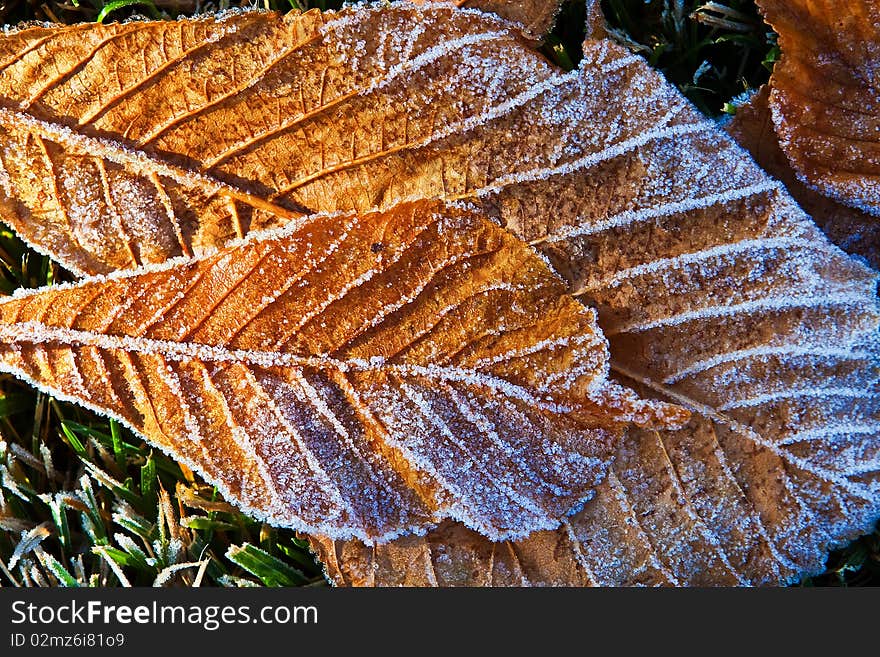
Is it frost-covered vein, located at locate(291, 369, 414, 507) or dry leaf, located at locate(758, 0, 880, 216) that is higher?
dry leaf, located at locate(758, 0, 880, 216)

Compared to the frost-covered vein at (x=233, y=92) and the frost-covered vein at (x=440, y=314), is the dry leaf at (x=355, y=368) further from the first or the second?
the frost-covered vein at (x=233, y=92)

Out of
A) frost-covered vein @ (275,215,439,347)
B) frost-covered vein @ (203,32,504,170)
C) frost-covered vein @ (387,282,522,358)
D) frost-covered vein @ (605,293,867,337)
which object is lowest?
frost-covered vein @ (605,293,867,337)

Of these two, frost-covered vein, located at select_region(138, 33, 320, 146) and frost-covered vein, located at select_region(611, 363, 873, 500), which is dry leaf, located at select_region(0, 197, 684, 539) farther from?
frost-covered vein, located at select_region(138, 33, 320, 146)

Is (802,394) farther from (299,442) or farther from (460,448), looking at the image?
→ (299,442)

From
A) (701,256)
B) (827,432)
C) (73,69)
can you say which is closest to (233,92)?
(73,69)

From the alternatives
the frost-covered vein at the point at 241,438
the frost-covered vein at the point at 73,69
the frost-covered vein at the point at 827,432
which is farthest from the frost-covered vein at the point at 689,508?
the frost-covered vein at the point at 73,69

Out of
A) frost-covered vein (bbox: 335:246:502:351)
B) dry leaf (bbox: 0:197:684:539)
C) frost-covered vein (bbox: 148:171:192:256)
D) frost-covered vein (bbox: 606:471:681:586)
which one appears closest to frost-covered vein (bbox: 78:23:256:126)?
frost-covered vein (bbox: 148:171:192:256)

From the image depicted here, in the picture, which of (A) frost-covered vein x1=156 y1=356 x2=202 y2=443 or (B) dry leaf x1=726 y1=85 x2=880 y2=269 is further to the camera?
Result: (B) dry leaf x1=726 y1=85 x2=880 y2=269
